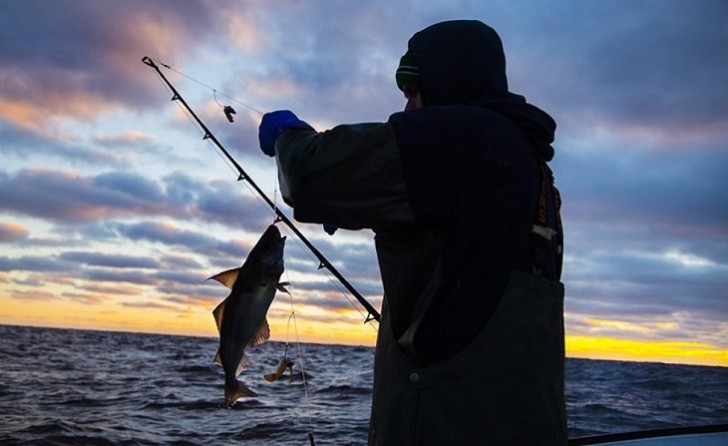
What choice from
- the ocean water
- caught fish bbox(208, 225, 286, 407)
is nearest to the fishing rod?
caught fish bbox(208, 225, 286, 407)

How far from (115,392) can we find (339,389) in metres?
6.76

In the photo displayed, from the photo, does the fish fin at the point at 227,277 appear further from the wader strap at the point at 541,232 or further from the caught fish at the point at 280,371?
the wader strap at the point at 541,232

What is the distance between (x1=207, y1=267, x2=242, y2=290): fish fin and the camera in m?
4.55

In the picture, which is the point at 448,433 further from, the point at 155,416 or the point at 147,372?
the point at 147,372

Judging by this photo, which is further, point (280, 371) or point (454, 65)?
point (280, 371)

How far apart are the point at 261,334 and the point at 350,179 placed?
2.51 metres

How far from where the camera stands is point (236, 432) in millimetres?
11852

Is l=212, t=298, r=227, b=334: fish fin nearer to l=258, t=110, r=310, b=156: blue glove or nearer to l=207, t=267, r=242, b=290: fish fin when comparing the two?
l=207, t=267, r=242, b=290: fish fin

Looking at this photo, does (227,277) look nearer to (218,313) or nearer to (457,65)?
(218,313)

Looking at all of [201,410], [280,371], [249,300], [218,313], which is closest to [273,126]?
Result: [249,300]

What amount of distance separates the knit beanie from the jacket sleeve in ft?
1.80

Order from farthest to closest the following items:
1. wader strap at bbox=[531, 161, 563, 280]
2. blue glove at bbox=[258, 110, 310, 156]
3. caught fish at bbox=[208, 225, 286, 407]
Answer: caught fish at bbox=[208, 225, 286, 407] → blue glove at bbox=[258, 110, 310, 156] → wader strap at bbox=[531, 161, 563, 280]

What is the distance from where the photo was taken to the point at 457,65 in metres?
2.75

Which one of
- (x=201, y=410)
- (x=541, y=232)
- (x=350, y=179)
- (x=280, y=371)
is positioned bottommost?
(x=201, y=410)
